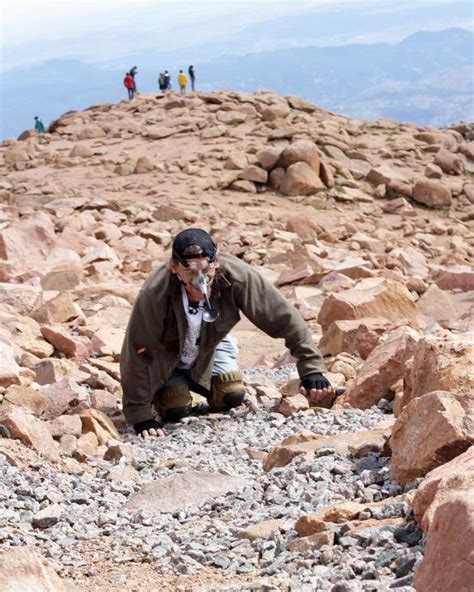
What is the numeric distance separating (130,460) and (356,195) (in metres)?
13.0

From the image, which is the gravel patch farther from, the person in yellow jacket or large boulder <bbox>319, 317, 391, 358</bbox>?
the person in yellow jacket

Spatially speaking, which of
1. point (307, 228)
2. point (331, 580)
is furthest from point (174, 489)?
point (307, 228)

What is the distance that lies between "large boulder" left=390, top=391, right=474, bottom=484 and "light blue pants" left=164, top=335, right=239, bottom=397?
2.28 metres

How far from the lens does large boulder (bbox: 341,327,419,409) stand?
17.6ft

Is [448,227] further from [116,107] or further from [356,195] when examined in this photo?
[116,107]

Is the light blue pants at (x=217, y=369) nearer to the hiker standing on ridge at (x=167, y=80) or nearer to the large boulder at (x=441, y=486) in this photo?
the large boulder at (x=441, y=486)

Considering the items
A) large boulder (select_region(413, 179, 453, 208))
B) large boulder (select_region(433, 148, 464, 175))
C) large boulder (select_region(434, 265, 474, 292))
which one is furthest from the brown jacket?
large boulder (select_region(433, 148, 464, 175))

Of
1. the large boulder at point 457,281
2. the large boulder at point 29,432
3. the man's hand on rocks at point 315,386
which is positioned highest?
the large boulder at point 29,432

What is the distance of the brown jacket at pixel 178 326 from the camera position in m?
5.12

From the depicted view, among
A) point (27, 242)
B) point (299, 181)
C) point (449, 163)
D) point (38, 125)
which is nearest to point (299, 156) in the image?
point (299, 181)

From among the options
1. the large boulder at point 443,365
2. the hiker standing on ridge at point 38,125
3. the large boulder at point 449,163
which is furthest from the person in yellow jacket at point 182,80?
the large boulder at point 443,365

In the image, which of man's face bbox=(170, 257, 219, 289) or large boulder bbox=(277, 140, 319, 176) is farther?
large boulder bbox=(277, 140, 319, 176)

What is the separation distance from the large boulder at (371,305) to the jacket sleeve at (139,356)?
9.92ft

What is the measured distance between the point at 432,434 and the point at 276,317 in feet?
6.75
